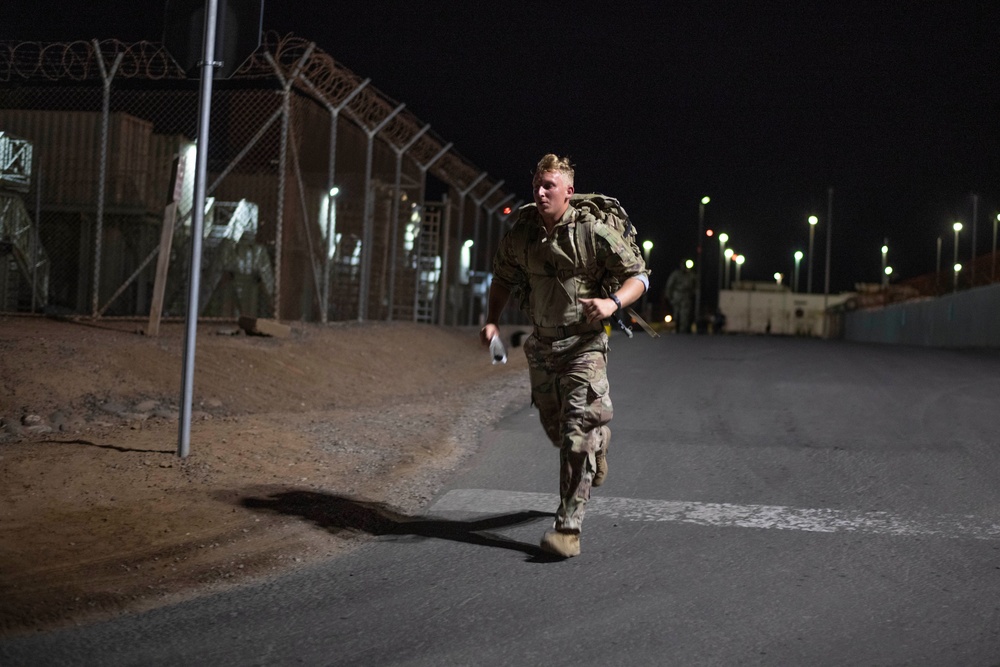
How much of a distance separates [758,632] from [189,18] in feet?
17.4

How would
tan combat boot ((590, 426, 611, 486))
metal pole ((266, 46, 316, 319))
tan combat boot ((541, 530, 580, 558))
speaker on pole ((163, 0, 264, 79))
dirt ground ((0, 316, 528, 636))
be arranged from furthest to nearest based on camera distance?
metal pole ((266, 46, 316, 319)) → speaker on pole ((163, 0, 264, 79)) → tan combat boot ((590, 426, 611, 486)) → tan combat boot ((541, 530, 580, 558)) → dirt ground ((0, 316, 528, 636))

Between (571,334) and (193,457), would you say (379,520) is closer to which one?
(571,334)

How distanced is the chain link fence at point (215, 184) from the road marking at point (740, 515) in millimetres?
6405

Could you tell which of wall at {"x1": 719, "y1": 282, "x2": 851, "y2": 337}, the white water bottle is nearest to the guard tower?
the white water bottle

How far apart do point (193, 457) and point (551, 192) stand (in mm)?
3192

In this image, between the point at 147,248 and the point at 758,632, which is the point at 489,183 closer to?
the point at 147,248

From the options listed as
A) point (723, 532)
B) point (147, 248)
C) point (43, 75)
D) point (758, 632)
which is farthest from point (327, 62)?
point (758, 632)

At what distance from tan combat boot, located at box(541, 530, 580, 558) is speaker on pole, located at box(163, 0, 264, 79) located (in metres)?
3.88

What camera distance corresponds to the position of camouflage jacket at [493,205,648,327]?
4.99 meters

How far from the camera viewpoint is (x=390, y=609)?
399 cm

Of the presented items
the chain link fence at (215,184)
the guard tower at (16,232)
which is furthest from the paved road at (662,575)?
the guard tower at (16,232)

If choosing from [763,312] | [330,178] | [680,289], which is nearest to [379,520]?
[330,178]

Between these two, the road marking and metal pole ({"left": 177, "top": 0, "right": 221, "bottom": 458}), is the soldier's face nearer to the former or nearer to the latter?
the road marking

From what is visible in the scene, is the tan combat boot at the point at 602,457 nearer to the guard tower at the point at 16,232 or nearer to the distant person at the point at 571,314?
the distant person at the point at 571,314
